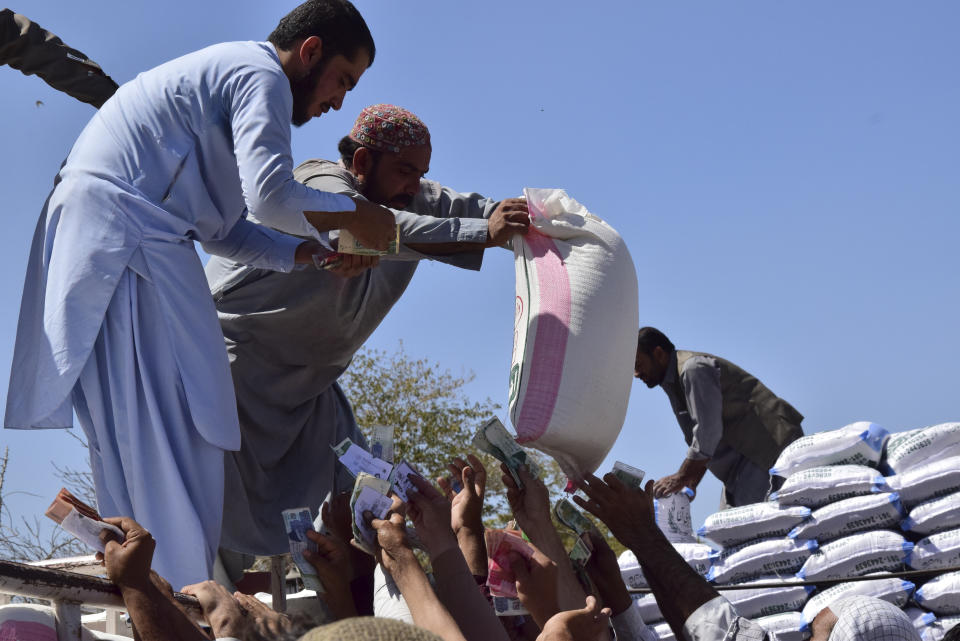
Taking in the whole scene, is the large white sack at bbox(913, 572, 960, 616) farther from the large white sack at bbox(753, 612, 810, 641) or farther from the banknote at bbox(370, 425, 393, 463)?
the banknote at bbox(370, 425, 393, 463)

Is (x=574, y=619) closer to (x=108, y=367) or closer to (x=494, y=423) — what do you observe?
(x=494, y=423)

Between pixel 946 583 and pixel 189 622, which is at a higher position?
pixel 946 583

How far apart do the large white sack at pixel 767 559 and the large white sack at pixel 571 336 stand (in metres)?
1.86

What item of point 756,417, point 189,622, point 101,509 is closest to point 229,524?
point 101,509

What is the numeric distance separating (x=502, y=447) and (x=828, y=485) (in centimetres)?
258

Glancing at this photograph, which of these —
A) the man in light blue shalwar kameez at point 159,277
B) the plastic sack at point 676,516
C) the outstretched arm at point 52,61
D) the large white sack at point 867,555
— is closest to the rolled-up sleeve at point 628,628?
the man in light blue shalwar kameez at point 159,277

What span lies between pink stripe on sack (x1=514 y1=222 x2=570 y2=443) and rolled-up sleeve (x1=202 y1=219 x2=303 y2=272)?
0.79 m

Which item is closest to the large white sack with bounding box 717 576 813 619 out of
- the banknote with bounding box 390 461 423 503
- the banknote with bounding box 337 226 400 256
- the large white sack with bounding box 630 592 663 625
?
the large white sack with bounding box 630 592 663 625

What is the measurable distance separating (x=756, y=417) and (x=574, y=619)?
4.39 metres

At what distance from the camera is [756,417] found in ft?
19.7

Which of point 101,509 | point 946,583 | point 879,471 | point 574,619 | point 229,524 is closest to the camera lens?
point 574,619

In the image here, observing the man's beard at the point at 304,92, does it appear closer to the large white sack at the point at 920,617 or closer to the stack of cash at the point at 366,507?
the stack of cash at the point at 366,507

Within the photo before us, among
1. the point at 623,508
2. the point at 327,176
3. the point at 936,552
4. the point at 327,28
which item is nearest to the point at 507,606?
the point at 623,508

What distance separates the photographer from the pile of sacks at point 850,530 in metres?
4.65
